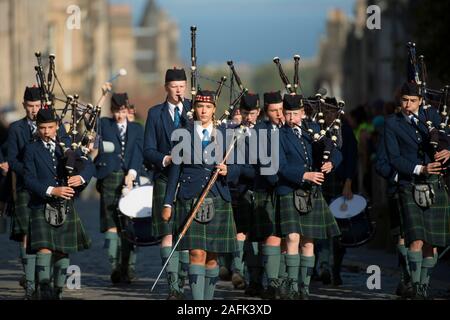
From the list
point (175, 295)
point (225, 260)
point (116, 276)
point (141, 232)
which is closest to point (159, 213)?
point (175, 295)

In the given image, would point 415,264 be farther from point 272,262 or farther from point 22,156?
point 22,156

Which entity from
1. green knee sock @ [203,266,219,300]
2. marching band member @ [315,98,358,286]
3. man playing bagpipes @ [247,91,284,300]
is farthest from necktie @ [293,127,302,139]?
green knee sock @ [203,266,219,300]

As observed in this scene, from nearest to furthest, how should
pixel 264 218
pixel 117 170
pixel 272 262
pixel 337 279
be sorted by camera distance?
pixel 272 262, pixel 264 218, pixel 337 279, pixel 117 170

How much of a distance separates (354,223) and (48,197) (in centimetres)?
357

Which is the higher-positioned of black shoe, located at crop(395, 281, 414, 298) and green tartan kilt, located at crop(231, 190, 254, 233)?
green tartan kilt, located at crop(231, 190, 254, 233)

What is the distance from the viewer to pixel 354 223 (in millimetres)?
17844

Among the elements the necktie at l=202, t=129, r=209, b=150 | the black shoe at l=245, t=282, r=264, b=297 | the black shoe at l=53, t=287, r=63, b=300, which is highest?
the necktie at l=202, t=129, r=209, b=150

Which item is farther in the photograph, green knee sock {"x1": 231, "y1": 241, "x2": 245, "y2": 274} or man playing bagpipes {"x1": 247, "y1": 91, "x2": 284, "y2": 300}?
green knee sock {"x1": 231, "y1": 241, "x2": 245, "y2": 274}

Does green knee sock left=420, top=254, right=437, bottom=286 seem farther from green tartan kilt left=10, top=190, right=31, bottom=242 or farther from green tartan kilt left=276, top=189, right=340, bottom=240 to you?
green tartan kilt left=10, top=190, right=31, bottom=242

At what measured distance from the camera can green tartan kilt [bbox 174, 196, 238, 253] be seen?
14.9 meters

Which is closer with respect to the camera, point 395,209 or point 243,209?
point 395,209

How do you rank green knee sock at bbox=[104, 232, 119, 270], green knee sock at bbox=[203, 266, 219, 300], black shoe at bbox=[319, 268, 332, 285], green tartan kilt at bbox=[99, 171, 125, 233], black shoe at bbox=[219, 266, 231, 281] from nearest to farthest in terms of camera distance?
1. green knee sock at bbox=[203, 266, 219, 300]
2. black shoe at bbox=[319, 268, 332, 285]
3. green knee sock at bbox=[104, 232, 119, 270]
4. green tartan kilt at bbox=[99, 171, 125, 233]
5. black shoe at bbox=[219, 266, 231, 281]

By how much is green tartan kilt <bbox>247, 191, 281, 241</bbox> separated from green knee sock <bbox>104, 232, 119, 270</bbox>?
2.24 metres

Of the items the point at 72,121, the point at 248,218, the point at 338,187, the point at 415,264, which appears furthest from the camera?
the point at 338,187
